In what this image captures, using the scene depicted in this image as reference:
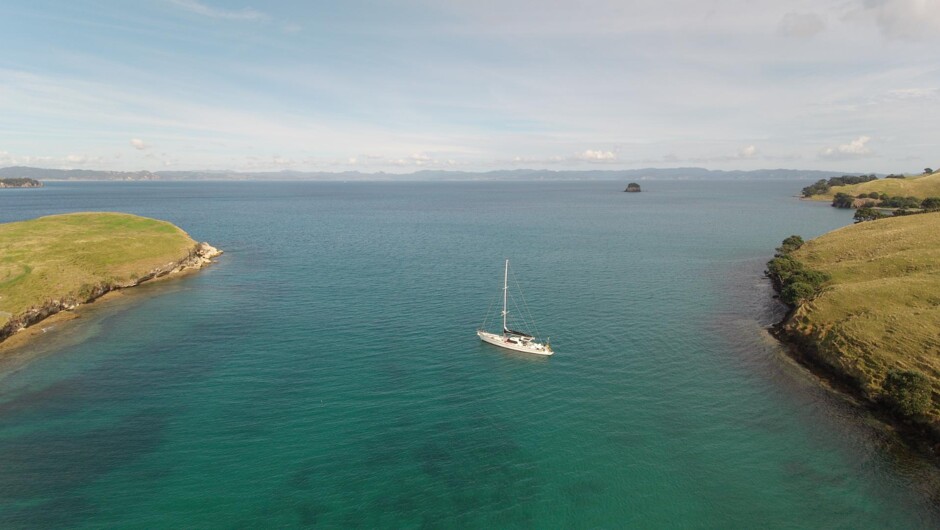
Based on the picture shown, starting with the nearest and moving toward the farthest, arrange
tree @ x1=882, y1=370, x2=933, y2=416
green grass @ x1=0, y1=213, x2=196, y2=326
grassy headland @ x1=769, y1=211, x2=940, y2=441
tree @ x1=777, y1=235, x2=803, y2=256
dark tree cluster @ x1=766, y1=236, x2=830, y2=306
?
1. tree @ x1=882, y1=370, x2=933, y2=416
2. grassy headland @ x1=769, y1=211, x2=940, y2=441
3. dark tree cluster @ x1=766, y1=236, x2=830, y2=306
4. green grass @ x1=0, y1=213, x2=196, y2=326
5. tree @ x1=777, y1=235, x2=803, y2=256

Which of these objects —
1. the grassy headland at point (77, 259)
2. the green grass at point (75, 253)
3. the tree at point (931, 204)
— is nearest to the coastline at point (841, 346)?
the tree at point (931, 204)

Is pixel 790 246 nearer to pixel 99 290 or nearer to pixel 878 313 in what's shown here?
pixel 878 313

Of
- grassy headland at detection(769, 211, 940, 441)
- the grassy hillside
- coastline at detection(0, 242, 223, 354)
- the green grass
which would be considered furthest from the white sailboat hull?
the green grass

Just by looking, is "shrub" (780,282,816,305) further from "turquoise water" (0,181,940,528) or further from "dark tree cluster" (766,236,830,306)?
"turquoise water" (0,181,940,528)

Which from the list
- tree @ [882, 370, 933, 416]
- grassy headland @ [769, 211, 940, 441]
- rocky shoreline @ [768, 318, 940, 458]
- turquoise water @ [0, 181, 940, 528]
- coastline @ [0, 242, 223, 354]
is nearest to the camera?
turquoise water @ [0, 181, 940, 528]

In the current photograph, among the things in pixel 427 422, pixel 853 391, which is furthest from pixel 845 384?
pixel 427 422

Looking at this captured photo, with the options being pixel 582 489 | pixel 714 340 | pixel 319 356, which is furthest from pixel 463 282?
pixel 582 489
